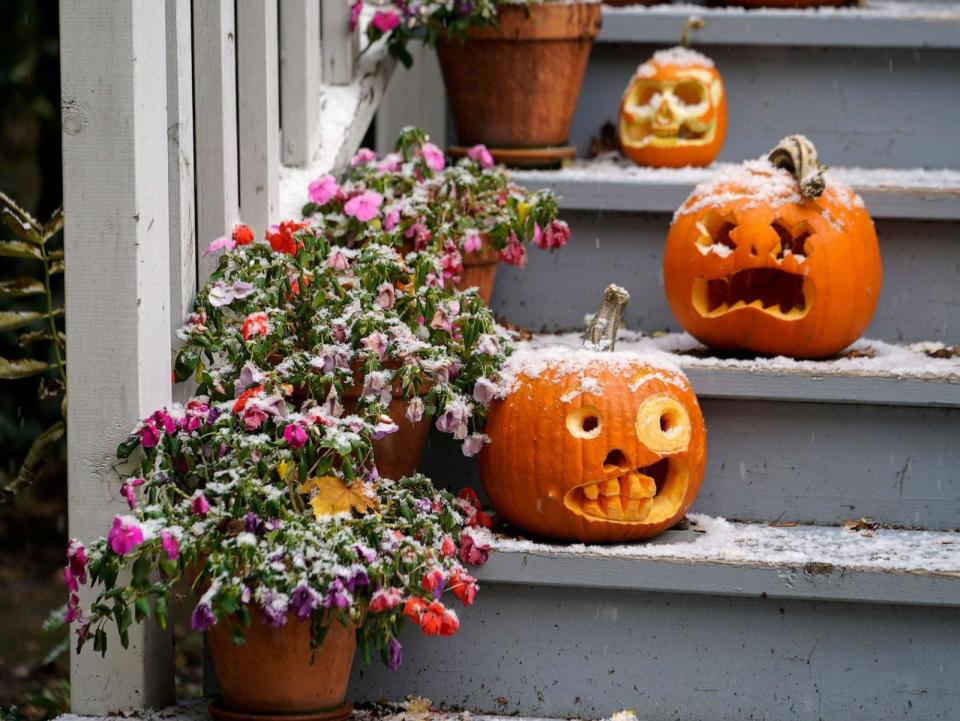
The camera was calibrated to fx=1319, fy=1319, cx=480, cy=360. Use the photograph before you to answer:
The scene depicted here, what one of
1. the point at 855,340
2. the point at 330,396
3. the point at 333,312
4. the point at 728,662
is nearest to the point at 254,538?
the point at 330,396

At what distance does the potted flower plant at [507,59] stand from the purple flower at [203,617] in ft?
4.89

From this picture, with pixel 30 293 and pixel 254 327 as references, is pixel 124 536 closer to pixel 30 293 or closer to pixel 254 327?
pixel 254 327

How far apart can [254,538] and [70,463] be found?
12.8 inches

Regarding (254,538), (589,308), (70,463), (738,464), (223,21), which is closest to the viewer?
(254,538)

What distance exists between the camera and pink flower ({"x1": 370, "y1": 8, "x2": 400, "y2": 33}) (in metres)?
2.82

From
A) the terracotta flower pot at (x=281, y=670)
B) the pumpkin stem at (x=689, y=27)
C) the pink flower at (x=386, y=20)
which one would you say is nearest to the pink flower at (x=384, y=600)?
the terracotta flower pot at (x=281, y=670)

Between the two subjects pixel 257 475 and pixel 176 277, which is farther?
pixel 176 277

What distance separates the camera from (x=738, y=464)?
231 centimetres

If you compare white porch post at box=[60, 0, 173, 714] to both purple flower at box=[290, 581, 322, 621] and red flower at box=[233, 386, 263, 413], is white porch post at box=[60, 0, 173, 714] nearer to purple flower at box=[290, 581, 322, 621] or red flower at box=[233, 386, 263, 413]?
red flower at box=[233, 386, 263, 413]

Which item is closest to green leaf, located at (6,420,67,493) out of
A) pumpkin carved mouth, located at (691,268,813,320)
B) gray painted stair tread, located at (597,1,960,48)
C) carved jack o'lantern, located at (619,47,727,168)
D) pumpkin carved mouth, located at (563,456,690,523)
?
pumpkin carved mouth, located at (563,456,690,523)

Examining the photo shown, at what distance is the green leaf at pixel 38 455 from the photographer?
2.38 metres

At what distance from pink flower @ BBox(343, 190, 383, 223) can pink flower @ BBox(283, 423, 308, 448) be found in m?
0.64

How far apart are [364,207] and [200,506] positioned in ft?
2.49

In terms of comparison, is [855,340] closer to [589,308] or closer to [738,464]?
[738,464]
